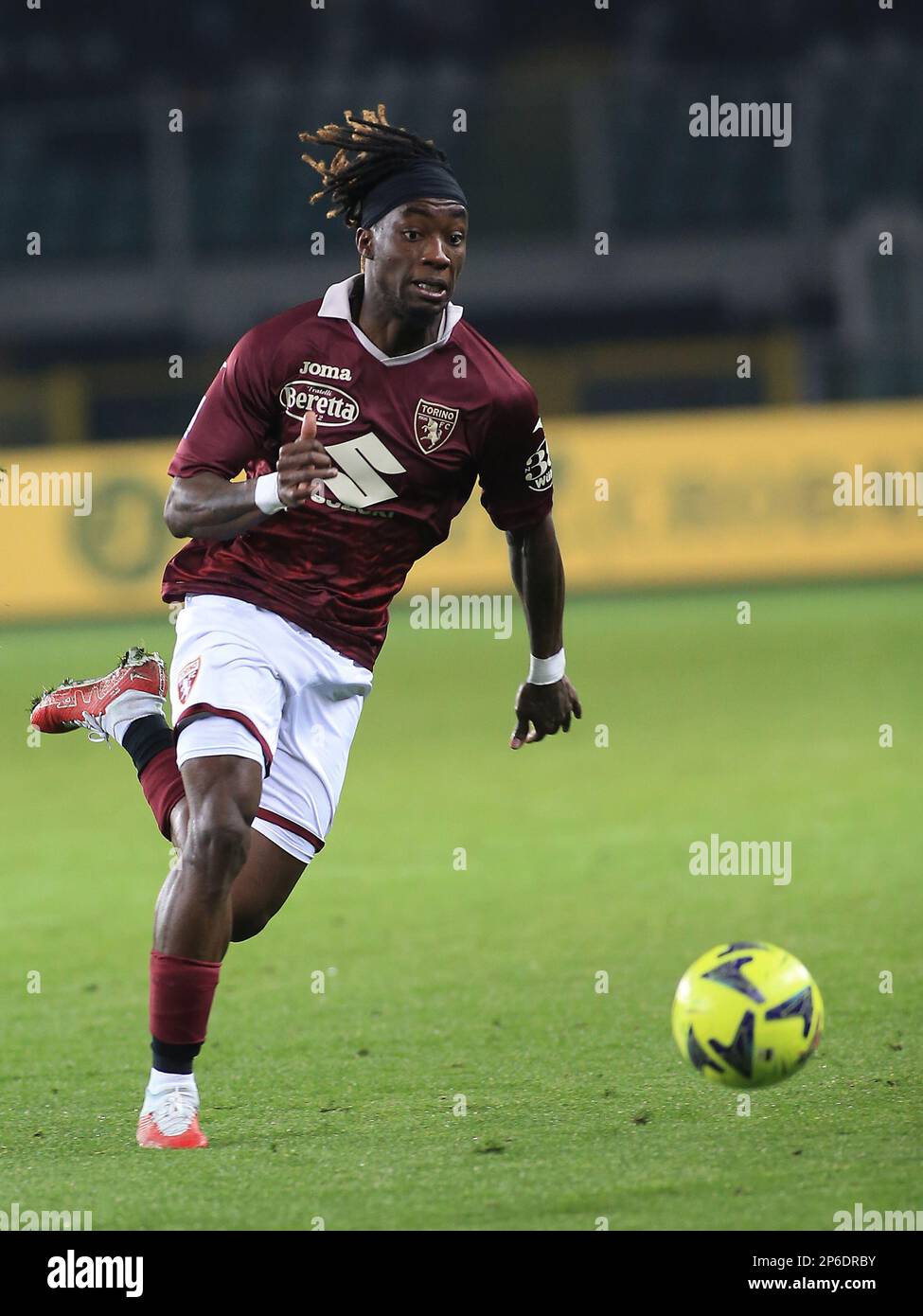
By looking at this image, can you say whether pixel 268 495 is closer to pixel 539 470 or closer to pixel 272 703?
pixel 272 703

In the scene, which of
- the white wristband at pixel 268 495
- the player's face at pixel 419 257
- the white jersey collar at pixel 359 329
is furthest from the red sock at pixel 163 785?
the player's face at pixel 419 257

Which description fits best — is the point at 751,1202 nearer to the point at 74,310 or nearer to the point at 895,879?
the point at 895,879

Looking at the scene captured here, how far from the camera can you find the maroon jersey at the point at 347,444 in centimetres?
475

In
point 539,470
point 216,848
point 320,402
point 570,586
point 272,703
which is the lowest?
point 216,848

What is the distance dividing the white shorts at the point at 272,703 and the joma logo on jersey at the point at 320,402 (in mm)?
519

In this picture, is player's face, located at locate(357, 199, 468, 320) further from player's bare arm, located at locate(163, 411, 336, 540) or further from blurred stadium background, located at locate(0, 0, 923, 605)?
blurred stadium background, located at locate(0, 0, 923, 605)

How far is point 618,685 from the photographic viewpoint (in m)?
13.5

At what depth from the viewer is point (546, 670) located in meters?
5.32

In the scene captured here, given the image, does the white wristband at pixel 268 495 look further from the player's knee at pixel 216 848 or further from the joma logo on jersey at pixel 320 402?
the player's knee at pixel 216 848

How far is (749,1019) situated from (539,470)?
5.28 feet

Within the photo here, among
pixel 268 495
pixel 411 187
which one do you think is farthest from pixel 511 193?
Answer: pixel 268 495

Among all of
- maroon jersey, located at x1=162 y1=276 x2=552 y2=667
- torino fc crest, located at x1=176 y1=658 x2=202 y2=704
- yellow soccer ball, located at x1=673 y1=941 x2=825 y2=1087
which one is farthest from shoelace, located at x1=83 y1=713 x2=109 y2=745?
yellow soccer ball, located at x1=673 y1=941 x2=825 y2=1087

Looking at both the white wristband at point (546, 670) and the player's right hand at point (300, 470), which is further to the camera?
the white wristband at point (546, 670)

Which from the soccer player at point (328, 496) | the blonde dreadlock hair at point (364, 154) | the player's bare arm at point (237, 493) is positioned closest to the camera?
the player's bare arm at point (237, 493)
